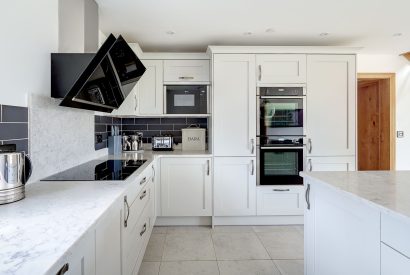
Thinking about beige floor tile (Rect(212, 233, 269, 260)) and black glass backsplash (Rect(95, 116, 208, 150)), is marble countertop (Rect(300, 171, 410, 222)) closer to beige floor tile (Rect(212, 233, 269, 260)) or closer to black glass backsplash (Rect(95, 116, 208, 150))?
beige floor tile (Rect(212, 233, 269, 260))

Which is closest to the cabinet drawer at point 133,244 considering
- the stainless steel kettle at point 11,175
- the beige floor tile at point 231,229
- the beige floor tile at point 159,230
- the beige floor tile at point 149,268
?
the beige floor tile at point 149,268

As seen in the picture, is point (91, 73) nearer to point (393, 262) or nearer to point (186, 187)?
point (393, 262)

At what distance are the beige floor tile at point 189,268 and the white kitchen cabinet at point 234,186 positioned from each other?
2.79ft

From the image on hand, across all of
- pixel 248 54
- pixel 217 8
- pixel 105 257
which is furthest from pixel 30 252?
pixel 248 54

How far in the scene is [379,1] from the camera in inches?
88.4

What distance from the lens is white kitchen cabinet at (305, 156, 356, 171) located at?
122 inches

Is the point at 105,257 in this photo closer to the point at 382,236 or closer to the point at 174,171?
the point at 382,236

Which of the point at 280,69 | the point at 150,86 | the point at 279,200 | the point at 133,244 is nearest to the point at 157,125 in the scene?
the point at 150,86

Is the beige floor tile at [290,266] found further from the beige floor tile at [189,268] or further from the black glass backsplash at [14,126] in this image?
the black glass backsplash at [14,126]

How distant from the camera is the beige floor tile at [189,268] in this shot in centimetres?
214

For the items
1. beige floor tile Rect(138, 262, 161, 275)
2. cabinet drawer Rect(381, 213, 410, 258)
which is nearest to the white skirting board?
beige floor tile Rect(138, 262, 161, 275)

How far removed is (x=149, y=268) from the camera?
2.21 m

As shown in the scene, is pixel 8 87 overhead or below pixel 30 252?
overhead

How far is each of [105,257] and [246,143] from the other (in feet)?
7.09
